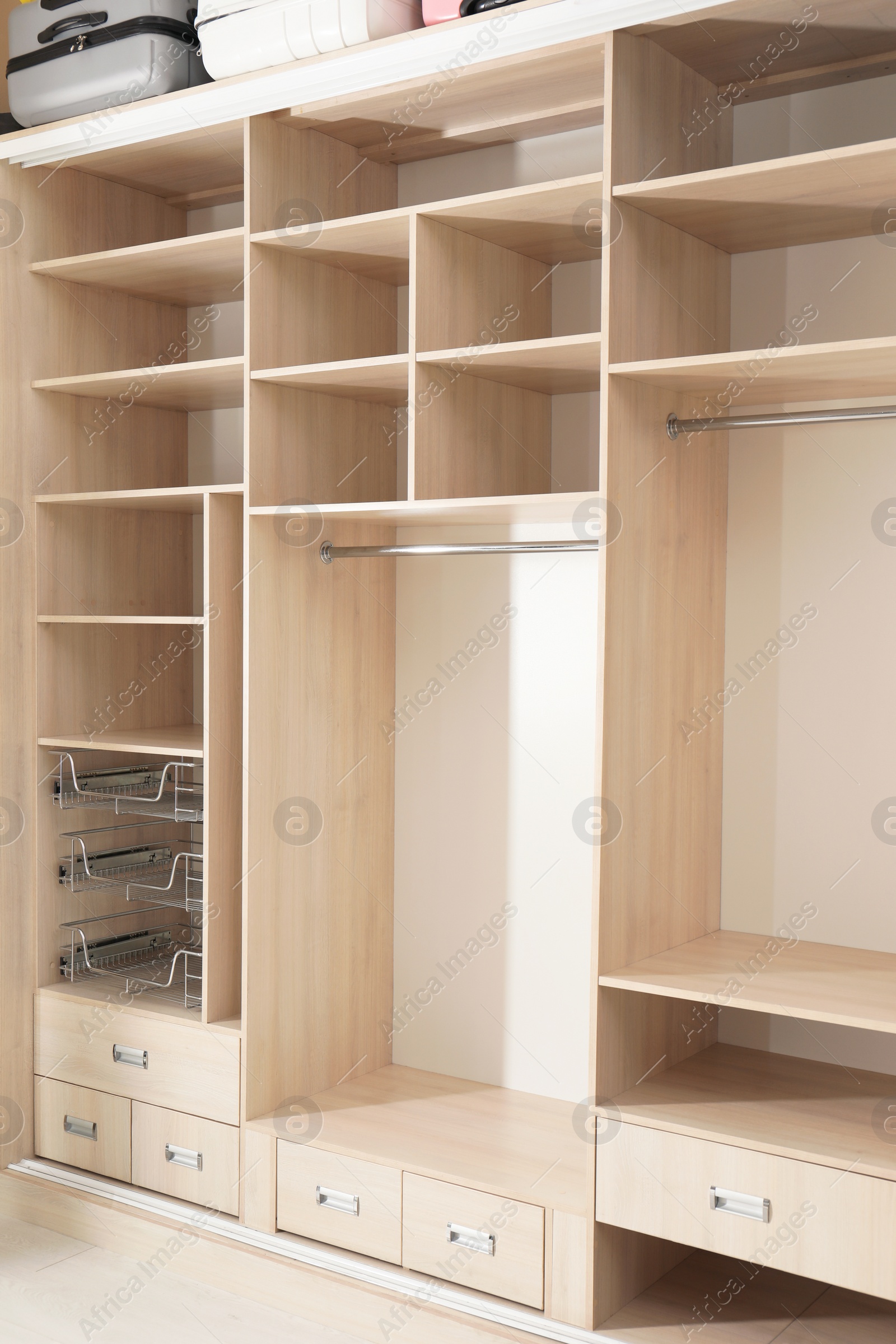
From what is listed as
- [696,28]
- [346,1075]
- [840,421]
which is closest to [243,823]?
[346,1075]

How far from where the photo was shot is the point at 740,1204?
212 centimetres

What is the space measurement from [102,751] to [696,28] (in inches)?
85.7

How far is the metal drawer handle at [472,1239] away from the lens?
239cm

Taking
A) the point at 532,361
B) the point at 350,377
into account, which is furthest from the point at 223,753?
the point at 532,361

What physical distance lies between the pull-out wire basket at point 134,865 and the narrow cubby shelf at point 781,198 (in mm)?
1803

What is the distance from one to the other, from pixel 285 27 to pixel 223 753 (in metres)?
1.50

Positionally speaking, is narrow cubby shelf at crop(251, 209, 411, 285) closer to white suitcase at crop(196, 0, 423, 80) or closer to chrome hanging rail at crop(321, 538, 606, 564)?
white suitcase at crop(196, 0, 423, 80)

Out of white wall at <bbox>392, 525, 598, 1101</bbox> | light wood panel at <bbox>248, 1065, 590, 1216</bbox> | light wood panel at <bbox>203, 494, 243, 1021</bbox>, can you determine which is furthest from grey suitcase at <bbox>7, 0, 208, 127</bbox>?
light wood panel at <bbox>248, 1065, 590, 1216</bbox>

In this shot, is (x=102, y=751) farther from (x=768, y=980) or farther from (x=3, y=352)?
(x=768, y=980)

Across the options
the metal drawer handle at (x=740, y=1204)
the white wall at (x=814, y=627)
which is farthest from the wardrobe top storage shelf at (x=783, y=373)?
the metal drawer handle at (x=740, y=1204)

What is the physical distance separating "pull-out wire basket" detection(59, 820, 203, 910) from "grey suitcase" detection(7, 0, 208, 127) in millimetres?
→ 1727

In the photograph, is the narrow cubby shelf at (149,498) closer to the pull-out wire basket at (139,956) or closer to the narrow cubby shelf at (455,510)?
the narrow cubby shelf at (455,510)

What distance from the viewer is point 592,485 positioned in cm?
282

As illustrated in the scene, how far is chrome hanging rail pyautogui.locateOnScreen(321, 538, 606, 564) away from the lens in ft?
8.27
